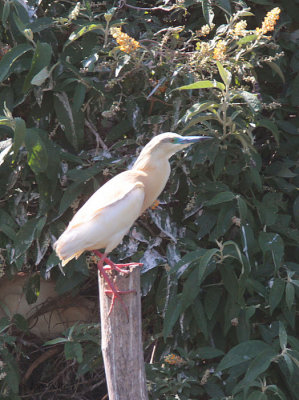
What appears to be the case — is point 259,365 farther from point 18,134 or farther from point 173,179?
point 18,134

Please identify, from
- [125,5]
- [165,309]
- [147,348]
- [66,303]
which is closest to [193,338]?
[165,309]

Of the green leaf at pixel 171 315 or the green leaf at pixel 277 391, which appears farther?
the green leaf at pixel 171 315

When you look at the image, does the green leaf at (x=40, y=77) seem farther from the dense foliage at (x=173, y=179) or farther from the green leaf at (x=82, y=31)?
the green leaf at (x=82, y=31)

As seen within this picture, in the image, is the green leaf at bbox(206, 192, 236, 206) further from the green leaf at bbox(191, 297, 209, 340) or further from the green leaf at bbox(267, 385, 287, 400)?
the green leaf at bbox(267, 385, 287, 400)

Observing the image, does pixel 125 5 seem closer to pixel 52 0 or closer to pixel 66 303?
pixel 52 0

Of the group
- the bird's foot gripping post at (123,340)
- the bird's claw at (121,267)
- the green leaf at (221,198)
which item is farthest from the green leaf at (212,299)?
the bird's foot gripping post at (123,340)

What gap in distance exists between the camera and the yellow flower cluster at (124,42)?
12.4 feet

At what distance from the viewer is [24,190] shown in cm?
418

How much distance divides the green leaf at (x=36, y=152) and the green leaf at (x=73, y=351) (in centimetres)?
92

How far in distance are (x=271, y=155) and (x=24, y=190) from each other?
5.00ft

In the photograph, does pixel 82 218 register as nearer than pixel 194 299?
Yes

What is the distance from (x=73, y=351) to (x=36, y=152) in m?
1.05

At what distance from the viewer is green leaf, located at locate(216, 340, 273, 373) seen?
3.43 meters

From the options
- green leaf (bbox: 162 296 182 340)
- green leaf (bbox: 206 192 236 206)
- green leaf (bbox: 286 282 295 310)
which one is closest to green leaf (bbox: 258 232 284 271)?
green leaf (bbox: 286 282 295 310)
